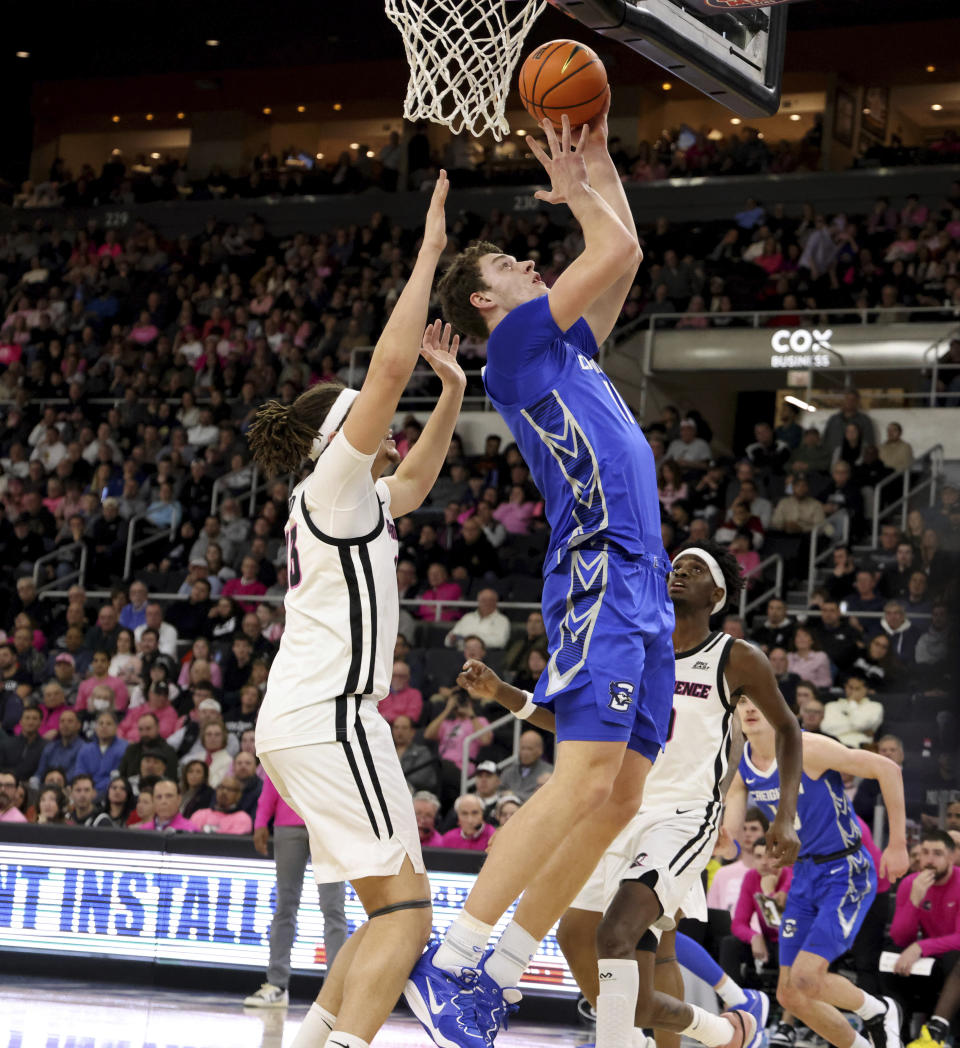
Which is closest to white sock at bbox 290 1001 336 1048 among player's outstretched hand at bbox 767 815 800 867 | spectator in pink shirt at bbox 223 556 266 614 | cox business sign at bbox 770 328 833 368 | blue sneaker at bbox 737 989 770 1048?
player's outstretched hand at bbox 767 815 800 867

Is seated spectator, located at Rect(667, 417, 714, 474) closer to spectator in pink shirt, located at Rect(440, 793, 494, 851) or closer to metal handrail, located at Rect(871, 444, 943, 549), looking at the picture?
metal handrail, located at Rect(871, 444, 943, 549)

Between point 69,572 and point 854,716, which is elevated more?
point 69,572

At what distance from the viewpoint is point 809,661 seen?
489 inches

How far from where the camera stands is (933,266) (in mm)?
18266

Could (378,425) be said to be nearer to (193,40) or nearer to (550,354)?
(550,354)

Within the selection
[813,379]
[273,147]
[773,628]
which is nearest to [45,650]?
[773,628]

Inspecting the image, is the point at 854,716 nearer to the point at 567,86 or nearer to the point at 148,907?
the point at 148,907

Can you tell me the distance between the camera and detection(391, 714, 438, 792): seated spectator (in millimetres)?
11797

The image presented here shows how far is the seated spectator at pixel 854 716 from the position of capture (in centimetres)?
1120

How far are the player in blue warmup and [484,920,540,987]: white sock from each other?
3.38m

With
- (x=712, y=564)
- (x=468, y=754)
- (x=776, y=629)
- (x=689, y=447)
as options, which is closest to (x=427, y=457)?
(x=712, y=564)

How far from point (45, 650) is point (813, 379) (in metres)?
9.60

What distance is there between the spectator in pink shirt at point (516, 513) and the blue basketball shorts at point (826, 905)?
847 centimetres

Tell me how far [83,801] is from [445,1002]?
28.1 feet
